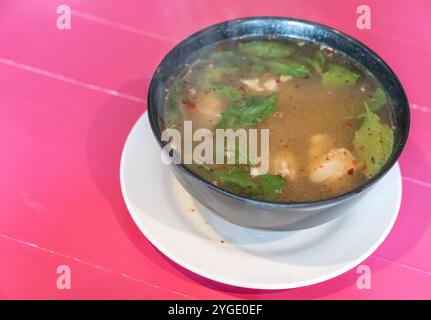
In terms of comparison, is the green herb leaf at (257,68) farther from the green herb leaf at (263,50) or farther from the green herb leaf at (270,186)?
the green herb leaf at (270,186)

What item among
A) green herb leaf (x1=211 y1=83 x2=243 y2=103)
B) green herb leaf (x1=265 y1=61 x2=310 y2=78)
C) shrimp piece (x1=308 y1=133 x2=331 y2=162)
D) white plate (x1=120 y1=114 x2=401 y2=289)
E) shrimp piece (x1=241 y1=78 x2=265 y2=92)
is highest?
green herb leaf (x1=265 y1=61 x2=310 y2=78)

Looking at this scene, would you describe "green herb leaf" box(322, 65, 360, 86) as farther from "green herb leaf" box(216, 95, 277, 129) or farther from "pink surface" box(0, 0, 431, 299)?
"pink surface" box(0, 0, 431, 299)

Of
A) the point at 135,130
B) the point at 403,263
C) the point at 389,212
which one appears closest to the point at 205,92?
the point at 135,130

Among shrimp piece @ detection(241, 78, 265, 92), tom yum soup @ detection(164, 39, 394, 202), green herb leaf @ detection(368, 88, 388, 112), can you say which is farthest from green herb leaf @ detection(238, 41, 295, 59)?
green herb leaf @ detection(368, 88, 388, 112)

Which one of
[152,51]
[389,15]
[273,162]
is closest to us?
[273,162]

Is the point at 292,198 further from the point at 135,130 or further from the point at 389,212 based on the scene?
the point at 135,130

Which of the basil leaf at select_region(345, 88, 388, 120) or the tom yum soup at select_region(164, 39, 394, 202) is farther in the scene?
the basil leaf at select_region(345, 88, 388, 120)
